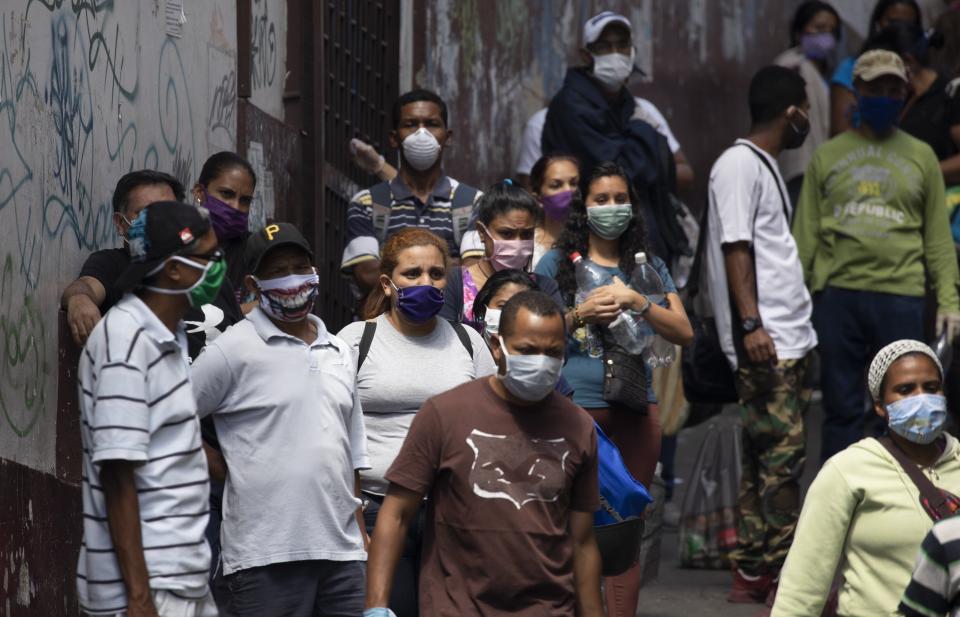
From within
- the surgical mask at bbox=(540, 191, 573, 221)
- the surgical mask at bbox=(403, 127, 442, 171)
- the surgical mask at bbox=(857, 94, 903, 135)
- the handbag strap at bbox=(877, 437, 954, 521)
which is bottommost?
the handbag strap at bbox=(877, 437, 954, 521)

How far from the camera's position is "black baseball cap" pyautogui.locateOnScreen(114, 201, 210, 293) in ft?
16.3

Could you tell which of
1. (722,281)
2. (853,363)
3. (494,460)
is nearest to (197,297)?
(494,460)

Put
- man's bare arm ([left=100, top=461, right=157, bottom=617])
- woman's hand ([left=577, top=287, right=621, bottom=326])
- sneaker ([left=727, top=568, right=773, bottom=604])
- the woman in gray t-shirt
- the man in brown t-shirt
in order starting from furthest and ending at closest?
sneaker ([left=727, top=568, right=773, bottom=604]), woman's hand ([left=577, top=287, right=621, bottom=326]), the woman in gray t-shirt, the man in brown t-shirt, man's bare arm ([left=100, top=461, right=157, bottom=617])

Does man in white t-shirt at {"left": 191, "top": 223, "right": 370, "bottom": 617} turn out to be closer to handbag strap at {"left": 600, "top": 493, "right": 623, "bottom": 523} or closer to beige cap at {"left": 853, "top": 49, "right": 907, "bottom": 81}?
handbag strap at {"left": 600, "top": 493, "right": 623, "bottom": 523}

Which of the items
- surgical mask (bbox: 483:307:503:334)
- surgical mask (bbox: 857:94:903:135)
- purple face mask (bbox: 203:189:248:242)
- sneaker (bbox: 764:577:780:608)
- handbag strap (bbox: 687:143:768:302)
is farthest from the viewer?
surgical mask (bbox: 857:94:903:135)

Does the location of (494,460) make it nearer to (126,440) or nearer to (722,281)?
(126,440)

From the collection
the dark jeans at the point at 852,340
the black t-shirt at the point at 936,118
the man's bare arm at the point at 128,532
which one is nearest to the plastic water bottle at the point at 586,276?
the dark jeans at the point at 852,340

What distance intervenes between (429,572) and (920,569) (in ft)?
4.30

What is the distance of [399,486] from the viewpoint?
522cm

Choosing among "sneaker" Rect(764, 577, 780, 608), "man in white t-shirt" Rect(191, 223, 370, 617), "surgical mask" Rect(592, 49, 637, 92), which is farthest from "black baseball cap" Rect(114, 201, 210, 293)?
"surgical mask" Rect(592, 49, 637, 92)

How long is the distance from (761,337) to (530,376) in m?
3.57

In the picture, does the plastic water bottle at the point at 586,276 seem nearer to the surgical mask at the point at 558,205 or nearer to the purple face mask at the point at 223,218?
the surgical mask at the point at 558,205

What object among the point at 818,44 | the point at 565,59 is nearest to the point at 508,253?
the point at 565,59

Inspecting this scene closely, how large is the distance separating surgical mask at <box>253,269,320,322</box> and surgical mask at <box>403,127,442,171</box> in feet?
9.13
